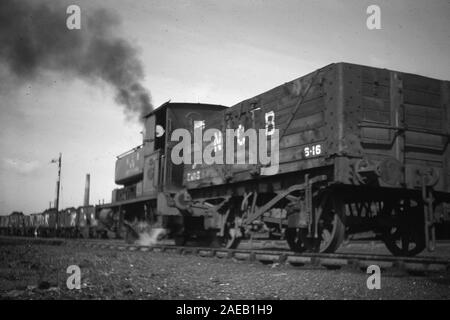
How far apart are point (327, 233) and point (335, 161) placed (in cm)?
164

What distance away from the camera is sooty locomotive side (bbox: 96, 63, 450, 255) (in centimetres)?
734

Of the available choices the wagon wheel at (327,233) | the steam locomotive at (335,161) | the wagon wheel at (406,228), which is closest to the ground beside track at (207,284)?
the wagon wheel at (327,233)

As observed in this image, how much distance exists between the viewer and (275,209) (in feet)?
31.0

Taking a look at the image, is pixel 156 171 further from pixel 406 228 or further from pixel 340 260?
pixel 340 260

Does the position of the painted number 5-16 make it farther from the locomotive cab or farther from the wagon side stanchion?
the locomotive cab

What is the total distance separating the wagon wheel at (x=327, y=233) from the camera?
25.1 ft

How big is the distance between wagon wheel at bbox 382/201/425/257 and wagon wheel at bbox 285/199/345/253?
3.83 ft

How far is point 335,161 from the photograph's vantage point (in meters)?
7.22

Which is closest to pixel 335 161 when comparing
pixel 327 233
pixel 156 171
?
pixel 327 233

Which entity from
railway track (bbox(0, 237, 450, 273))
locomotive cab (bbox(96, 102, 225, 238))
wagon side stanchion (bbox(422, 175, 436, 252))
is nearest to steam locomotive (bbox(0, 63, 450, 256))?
wagon side stanchion (bbox(422, 175, 436, 252))

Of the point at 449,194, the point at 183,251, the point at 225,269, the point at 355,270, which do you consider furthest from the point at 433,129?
the point at 183,251
